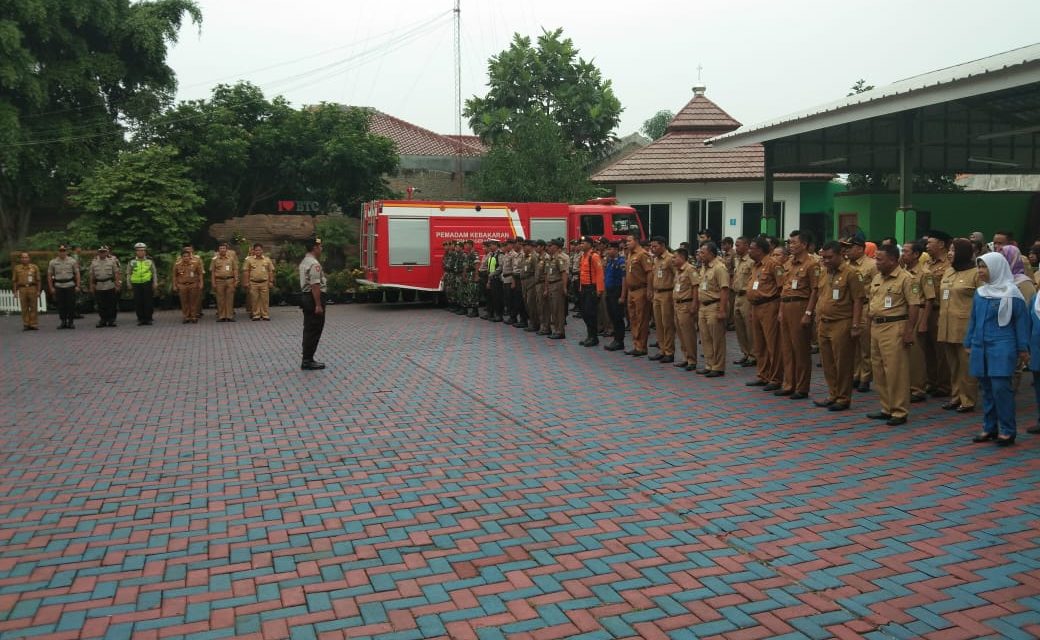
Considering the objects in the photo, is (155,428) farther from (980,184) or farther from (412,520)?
(980,184)

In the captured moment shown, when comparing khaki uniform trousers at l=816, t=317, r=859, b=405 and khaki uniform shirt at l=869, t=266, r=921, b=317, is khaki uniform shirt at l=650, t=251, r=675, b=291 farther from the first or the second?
khaki uniform shirt at l=869, t=266, r=921, b=317

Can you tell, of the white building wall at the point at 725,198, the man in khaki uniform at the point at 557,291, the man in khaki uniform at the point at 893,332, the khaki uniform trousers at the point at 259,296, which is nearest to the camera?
the man in khaki uniform at the point at 893,332

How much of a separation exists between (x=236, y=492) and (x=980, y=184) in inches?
1586

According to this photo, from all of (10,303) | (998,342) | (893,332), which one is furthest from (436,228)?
(998,342)

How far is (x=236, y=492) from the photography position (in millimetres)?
6090

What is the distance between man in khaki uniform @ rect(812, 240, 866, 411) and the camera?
8516 millimetres

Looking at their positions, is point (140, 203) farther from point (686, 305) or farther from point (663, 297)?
point (686, 305)

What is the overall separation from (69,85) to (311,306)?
66.0 ft

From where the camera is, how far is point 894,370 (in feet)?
26.0

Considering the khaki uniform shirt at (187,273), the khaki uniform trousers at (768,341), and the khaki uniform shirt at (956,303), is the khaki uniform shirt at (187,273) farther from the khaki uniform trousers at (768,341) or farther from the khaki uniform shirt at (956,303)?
the khaki uniform shirt at (956,303)

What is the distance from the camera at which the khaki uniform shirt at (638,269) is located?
1275 cm

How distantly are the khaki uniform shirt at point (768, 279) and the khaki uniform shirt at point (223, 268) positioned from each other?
43.3 ft

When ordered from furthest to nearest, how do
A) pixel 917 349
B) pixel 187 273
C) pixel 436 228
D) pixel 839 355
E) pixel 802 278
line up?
pixel 436 228 < pixel 187 273 < pixel 802 278 < pixel 917 349 < pixel 839 355

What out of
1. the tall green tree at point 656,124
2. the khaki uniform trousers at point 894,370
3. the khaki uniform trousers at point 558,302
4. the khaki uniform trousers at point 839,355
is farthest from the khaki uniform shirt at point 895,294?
the tall green tree at point 656,124
